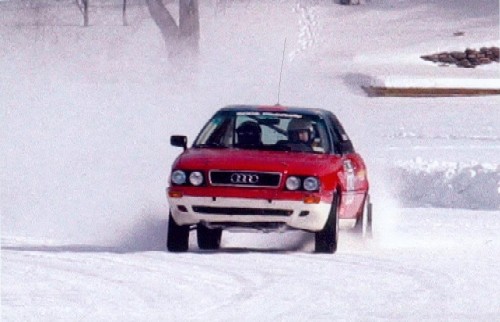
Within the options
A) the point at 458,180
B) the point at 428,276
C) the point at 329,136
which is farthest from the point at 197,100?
the point at 428,276

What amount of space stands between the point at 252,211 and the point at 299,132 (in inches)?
60.2

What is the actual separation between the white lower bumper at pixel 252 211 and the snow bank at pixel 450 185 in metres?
6.89

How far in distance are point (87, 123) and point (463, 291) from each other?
20940 mm

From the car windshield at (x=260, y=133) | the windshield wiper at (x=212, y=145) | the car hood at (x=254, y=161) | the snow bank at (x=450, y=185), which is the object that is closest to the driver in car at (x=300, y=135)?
the car windshield at (x=260, y=133)

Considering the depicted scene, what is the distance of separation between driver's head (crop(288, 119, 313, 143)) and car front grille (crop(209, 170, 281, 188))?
1.22 metres

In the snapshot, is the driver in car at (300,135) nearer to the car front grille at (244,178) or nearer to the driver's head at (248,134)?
the driver's head at (248,134)

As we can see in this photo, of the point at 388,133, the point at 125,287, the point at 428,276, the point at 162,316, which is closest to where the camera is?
the point at 162,316

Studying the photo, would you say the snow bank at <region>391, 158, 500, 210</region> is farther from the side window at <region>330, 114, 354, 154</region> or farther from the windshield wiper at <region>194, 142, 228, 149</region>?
the windshield wiper at <region>194, 142, 228, 149</region>

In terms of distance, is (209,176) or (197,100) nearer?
(209,176)

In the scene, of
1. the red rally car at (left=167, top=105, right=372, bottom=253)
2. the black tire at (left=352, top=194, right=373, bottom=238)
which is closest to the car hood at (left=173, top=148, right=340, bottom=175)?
the red rally car at (left=167, top=105, right=372, bottom=253)

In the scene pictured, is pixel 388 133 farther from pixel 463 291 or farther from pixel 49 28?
pixel 49 28

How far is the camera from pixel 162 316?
12.0 m

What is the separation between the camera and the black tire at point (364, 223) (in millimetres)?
17875

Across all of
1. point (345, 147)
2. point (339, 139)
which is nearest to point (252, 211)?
point (345, 147)
